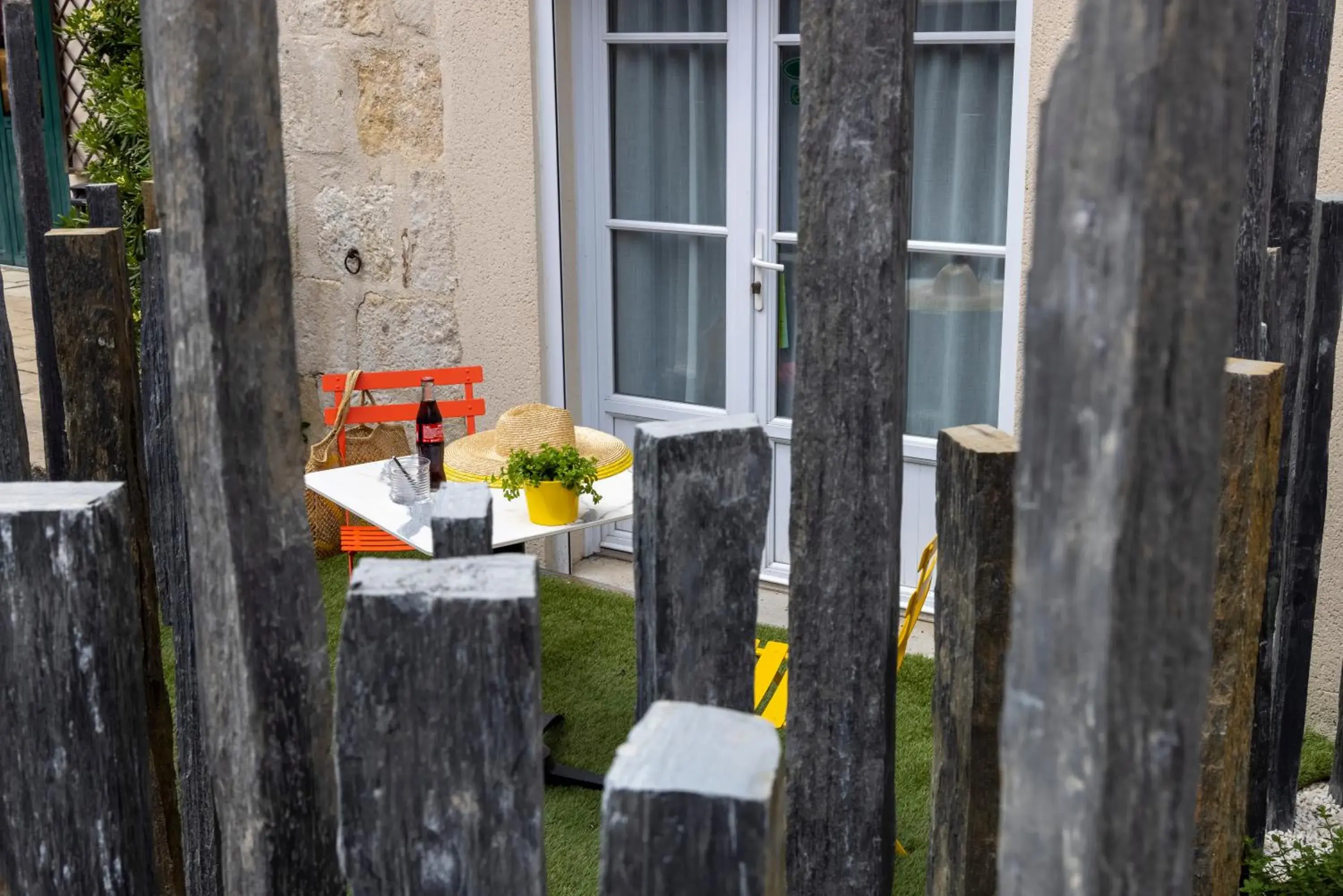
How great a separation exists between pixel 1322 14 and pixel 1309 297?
0.58m

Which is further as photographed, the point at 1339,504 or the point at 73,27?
the point at 73,27

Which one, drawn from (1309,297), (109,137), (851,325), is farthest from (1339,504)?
(109,137)

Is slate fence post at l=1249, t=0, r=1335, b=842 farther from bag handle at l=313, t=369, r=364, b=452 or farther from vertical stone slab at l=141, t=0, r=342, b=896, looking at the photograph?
bag handle at l=313, t=369, r=364, b=452

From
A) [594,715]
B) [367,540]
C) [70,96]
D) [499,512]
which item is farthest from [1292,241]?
[70,96]

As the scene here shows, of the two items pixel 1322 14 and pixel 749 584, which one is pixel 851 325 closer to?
pixel 749 584

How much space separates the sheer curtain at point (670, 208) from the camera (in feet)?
17.2

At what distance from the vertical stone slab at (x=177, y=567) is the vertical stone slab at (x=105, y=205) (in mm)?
934

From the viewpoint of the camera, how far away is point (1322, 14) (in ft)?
9.36

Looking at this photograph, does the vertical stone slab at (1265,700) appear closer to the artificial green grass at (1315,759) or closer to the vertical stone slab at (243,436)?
the artificial green grass at (1315,759)

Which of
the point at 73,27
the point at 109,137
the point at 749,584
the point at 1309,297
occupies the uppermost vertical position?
the point at 73,27

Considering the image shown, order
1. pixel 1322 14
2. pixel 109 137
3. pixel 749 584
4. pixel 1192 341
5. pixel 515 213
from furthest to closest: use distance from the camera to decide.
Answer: pixel 109 137, pixel 515 213, pixel 1322 14, pixel 749 584, pixel 1192 341

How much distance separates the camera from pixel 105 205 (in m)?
3.36

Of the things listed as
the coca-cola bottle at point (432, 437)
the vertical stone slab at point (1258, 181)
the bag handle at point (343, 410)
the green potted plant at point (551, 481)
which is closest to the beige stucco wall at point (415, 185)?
the bag handle at point (343, 410)

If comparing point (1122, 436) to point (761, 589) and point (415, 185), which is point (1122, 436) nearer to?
point (761, 589)
